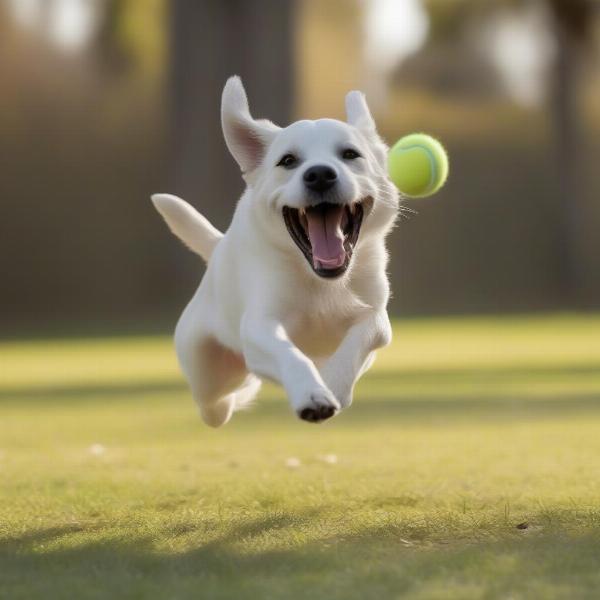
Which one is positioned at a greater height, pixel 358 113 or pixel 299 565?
pixel 358 113

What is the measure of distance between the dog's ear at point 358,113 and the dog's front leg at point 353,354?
2.46ft

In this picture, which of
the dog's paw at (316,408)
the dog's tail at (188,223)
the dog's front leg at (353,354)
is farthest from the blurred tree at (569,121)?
the dog's paw at (316,408)

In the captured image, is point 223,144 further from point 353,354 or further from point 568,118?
point 353,354

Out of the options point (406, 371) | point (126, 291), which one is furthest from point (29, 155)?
point (406, 371)

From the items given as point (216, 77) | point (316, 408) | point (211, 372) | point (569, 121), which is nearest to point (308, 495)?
point (211, 372)

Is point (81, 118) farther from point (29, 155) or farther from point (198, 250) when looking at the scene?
point (198, 250)

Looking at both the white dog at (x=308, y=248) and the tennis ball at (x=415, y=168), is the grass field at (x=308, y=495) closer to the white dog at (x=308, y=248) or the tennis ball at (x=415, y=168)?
the white dog at (x=308, y=248)

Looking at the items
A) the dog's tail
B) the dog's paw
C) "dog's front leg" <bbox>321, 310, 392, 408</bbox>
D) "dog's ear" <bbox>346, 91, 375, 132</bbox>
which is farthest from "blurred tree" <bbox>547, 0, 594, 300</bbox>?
the dog's paw

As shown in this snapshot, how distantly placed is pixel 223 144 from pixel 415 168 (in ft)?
55.4

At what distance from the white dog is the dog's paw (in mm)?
206

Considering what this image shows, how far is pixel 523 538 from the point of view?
14.1 feet

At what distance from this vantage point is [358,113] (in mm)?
5246

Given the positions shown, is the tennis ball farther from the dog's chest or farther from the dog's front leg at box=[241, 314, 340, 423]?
the dog's front leg at box=[241, 314, 340, 423]

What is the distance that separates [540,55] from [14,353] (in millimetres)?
15023
